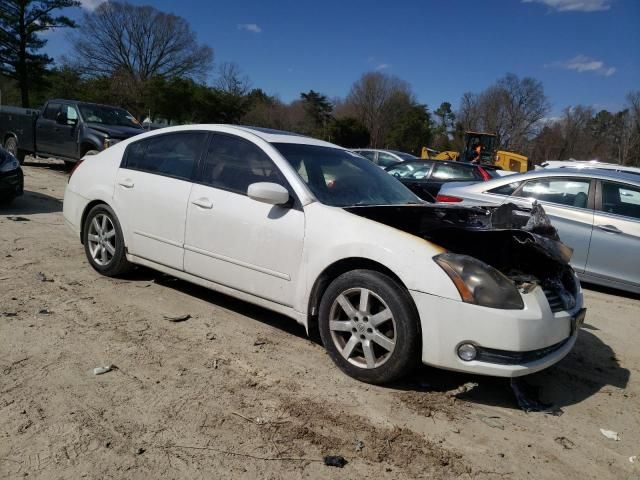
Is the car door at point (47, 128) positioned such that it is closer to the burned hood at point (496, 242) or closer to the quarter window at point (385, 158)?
the quarter window at point (385, 158)

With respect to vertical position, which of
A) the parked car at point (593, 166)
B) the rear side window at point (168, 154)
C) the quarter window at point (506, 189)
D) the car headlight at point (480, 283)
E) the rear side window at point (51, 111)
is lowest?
the car headlight at point (480, 283)

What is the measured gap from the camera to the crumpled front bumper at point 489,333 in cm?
297

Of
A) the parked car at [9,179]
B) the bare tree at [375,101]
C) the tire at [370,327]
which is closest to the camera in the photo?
the tire at [370,327]

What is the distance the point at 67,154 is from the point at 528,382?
11.8 metres

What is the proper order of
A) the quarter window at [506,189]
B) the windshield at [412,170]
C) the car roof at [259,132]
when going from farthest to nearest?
the windshield at [412,170]
the quarter window at [506,189]
the car roof at [259,132]

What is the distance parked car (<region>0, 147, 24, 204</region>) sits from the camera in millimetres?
8045

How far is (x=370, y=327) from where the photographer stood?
3268mm

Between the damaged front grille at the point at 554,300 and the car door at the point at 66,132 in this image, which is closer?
the damaged front grille at the point at 554,300

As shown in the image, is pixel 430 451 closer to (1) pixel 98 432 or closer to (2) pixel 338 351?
(2) pixel 338 351

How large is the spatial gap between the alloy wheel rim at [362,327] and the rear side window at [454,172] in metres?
8.02

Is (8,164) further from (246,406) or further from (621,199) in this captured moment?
(621,199)

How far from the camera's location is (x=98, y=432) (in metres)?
2.59

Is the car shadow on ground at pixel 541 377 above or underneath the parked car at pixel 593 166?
underneath

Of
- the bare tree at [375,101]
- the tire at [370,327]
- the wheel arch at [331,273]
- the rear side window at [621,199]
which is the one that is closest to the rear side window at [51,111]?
the wheel arch at [331,273]
